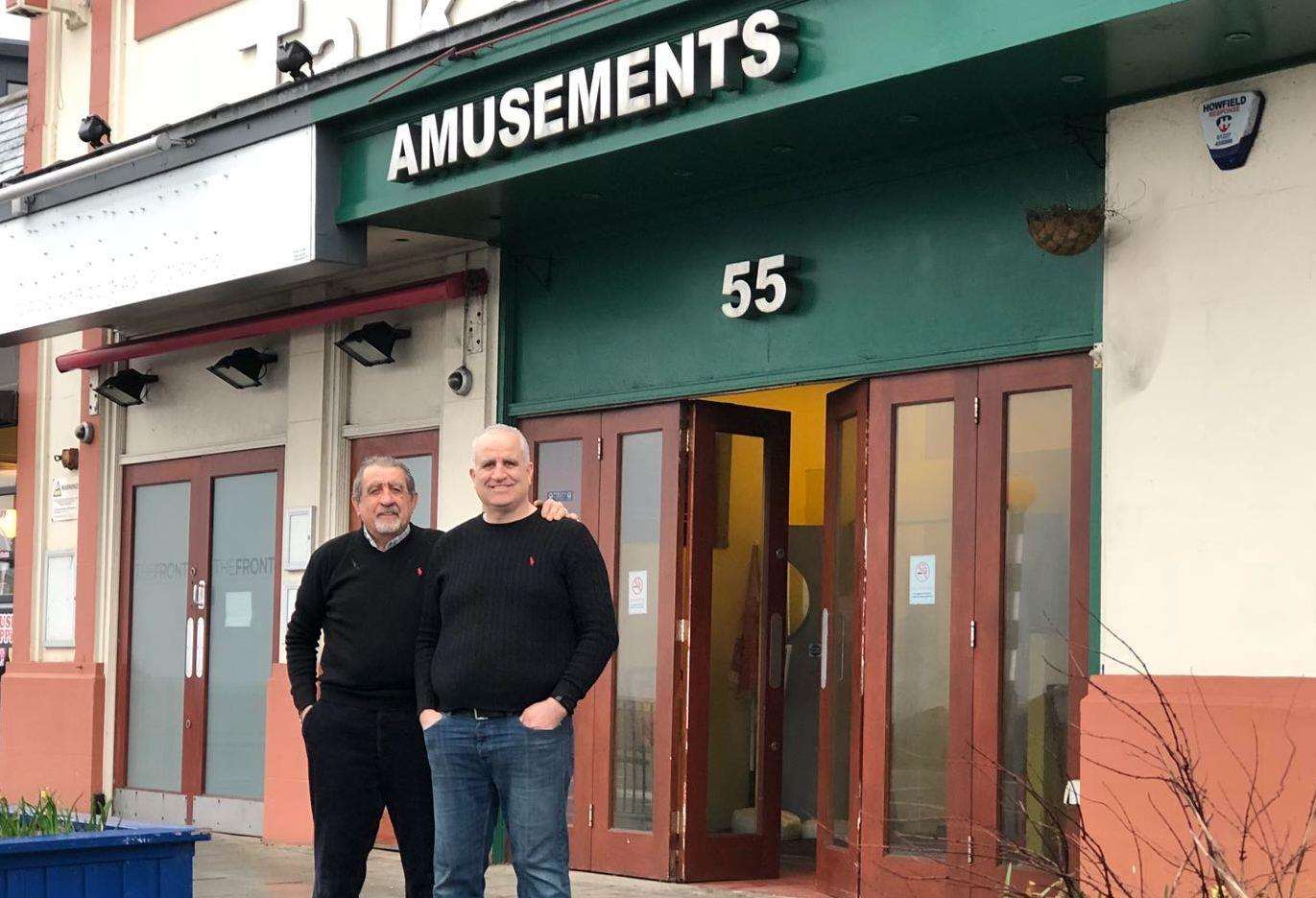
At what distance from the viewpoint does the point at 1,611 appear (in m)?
19.5

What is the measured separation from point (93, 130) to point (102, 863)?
796 centimetres

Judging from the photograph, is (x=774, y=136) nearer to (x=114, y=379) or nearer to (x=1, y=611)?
(x=114, y=379)

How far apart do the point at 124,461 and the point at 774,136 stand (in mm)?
7361

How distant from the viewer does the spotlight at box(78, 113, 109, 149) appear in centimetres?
1278

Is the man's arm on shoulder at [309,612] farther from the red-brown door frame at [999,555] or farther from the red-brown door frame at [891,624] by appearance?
the red-brown door frame at [891,624]

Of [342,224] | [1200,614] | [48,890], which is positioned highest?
[342,224]

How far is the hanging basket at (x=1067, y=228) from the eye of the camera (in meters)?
7.91

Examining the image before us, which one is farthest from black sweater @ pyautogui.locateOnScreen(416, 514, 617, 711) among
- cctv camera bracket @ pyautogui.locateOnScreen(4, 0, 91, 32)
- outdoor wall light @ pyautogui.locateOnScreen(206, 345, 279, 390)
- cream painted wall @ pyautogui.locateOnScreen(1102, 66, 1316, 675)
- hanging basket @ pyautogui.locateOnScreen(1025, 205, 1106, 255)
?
cctv camera bracket @ pyautogui.locateOnScreen(4, 0, 91, 32)

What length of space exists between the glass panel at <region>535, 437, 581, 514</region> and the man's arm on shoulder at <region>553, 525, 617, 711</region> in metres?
4.86

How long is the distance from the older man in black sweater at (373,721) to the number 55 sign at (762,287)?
133 inches

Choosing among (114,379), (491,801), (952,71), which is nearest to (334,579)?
(491,801)

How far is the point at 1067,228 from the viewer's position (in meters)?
7.91

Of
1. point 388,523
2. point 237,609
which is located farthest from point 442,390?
point 388,523

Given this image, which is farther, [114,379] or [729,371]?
[114,379]
